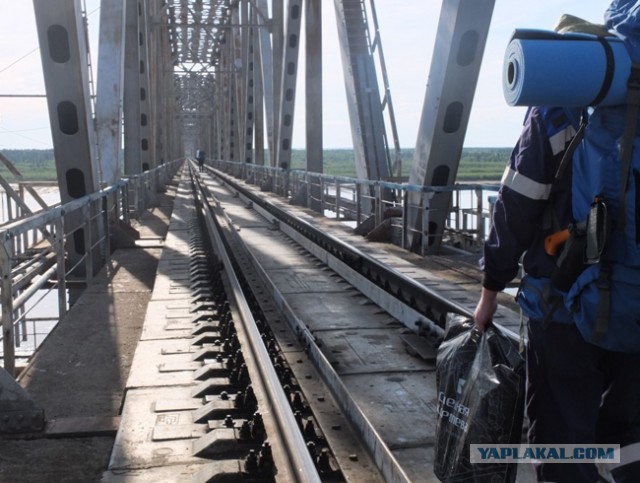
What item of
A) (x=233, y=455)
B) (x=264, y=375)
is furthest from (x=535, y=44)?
(x=264, y=375)

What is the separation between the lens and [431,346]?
217 inches

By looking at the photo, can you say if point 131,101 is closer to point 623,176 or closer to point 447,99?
point 447,99

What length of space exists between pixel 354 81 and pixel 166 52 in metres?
35.0

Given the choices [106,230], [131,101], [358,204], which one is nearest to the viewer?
[106,230]

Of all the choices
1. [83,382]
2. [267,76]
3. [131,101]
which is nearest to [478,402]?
[83,382]

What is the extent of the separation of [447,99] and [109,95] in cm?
545

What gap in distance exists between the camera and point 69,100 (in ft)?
27.8

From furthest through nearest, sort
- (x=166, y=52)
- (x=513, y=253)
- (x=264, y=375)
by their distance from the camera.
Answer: (x=166, y=52) < (x=264, y=375) < (x=513, y=253)

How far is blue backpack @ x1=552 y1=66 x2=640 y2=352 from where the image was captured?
203 centimetres

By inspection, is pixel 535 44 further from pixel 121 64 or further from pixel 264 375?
pixel 121 64

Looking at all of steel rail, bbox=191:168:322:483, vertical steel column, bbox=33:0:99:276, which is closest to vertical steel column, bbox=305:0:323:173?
vertical steel column, bbox=33:0:99:276

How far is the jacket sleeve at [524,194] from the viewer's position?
221 centimetres

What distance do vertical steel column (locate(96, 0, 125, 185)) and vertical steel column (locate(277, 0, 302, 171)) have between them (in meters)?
10.7

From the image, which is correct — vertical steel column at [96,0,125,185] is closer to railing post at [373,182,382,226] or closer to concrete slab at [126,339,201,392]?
railing post at [373,182,382,226]
